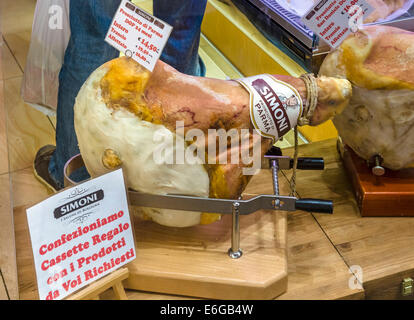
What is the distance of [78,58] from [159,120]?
1.44ft

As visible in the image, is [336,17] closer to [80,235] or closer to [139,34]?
[139,34]

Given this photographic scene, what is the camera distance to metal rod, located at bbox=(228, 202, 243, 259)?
1.14 m

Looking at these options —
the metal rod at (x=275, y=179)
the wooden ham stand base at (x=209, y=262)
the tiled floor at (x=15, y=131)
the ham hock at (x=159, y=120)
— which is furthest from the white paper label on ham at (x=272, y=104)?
the tiled floor at (x=15, y=131)

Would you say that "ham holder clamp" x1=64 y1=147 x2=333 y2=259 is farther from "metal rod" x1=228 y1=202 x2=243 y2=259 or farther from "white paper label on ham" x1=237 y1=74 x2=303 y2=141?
"white paper label on ham" x1=237 y1=74 x2=303 y2=141

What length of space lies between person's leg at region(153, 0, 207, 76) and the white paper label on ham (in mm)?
311

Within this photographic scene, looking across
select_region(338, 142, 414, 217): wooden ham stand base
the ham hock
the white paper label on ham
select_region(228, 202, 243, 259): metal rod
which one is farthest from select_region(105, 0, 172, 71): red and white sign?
select_region(338, 142, 414, 217): wooden ham stand base

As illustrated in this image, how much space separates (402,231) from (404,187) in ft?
0.37

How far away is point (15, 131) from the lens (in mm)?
1555

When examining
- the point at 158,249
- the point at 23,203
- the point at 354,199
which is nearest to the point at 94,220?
the point at 158,249

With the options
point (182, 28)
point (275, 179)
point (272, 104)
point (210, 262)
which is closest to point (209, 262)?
point (210, 262)

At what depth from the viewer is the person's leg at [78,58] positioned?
1306 millimetres

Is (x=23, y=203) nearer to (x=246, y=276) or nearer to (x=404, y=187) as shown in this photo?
(x=246, y=276)

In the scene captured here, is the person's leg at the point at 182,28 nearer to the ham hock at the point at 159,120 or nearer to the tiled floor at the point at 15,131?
the tiled floor at the point at 15,131

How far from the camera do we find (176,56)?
1442 millimetres
